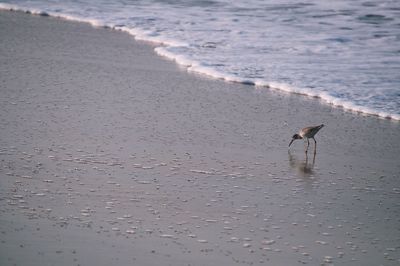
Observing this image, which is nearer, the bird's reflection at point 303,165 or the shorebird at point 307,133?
the bird's reflection at point 303,165

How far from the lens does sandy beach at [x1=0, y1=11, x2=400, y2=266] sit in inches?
171

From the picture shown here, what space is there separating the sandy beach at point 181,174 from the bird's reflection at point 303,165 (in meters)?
0.02

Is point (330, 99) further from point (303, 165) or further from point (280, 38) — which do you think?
point (280, 38)

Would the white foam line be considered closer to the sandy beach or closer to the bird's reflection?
the sandy beach

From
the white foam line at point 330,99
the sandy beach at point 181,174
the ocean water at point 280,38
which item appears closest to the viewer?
the sandy beach at point 181,174

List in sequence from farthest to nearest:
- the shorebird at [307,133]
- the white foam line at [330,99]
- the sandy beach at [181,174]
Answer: the white foam line at [330,99] → the shorebird at [307,133] → the sandy beach at [181,174]

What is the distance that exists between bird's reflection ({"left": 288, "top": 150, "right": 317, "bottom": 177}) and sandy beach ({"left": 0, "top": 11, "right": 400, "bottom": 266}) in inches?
0.8

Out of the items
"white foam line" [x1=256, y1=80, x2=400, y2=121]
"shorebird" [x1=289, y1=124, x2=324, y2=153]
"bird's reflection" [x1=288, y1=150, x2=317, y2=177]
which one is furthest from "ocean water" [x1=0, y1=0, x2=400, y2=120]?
"bird's reflection" [x1=288, y1=150, x2=317, y2=177]

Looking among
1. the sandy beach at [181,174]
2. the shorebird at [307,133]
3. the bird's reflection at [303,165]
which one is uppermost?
the shorebird at [307,133]

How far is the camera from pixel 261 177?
570cm

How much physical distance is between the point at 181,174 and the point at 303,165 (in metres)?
1.13

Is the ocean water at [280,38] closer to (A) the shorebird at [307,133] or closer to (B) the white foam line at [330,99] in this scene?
(B) the white foam line at [330,99]

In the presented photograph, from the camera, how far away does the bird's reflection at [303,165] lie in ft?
19.5

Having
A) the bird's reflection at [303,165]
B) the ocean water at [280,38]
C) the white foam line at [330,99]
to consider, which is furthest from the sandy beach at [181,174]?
the ocean water at [280,38]
